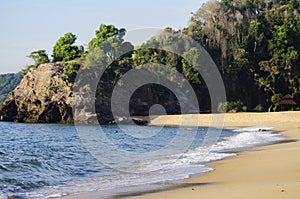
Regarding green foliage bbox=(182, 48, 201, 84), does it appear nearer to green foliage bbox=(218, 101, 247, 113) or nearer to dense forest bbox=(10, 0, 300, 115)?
dense forest bbox=(10, 0, 300, 115)

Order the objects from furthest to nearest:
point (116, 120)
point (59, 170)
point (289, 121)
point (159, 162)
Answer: point (116, 120), point (289, 121), point (159, 162), point (59, 170)

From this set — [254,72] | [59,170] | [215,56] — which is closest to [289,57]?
[254,72]

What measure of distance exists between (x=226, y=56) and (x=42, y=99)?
22.5 m

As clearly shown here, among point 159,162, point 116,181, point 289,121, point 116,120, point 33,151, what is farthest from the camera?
point 116,120

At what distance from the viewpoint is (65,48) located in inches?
2239

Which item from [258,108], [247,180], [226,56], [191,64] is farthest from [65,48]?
[247,180]

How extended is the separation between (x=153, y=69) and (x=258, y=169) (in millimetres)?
39836

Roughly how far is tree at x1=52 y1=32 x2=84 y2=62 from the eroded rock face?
4.28 m

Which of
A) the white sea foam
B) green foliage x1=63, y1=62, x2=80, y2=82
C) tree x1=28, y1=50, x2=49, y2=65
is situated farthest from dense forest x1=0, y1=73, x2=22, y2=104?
the white sea foam

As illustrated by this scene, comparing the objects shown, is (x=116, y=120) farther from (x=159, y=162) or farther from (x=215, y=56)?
(x=159, y=162)

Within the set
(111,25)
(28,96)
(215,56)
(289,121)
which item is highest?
(111,25)

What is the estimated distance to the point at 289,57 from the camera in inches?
1967

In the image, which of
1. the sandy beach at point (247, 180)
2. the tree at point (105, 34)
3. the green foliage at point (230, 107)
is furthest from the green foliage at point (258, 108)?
the sandy beach at point (247, 180)

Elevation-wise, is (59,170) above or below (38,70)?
below
